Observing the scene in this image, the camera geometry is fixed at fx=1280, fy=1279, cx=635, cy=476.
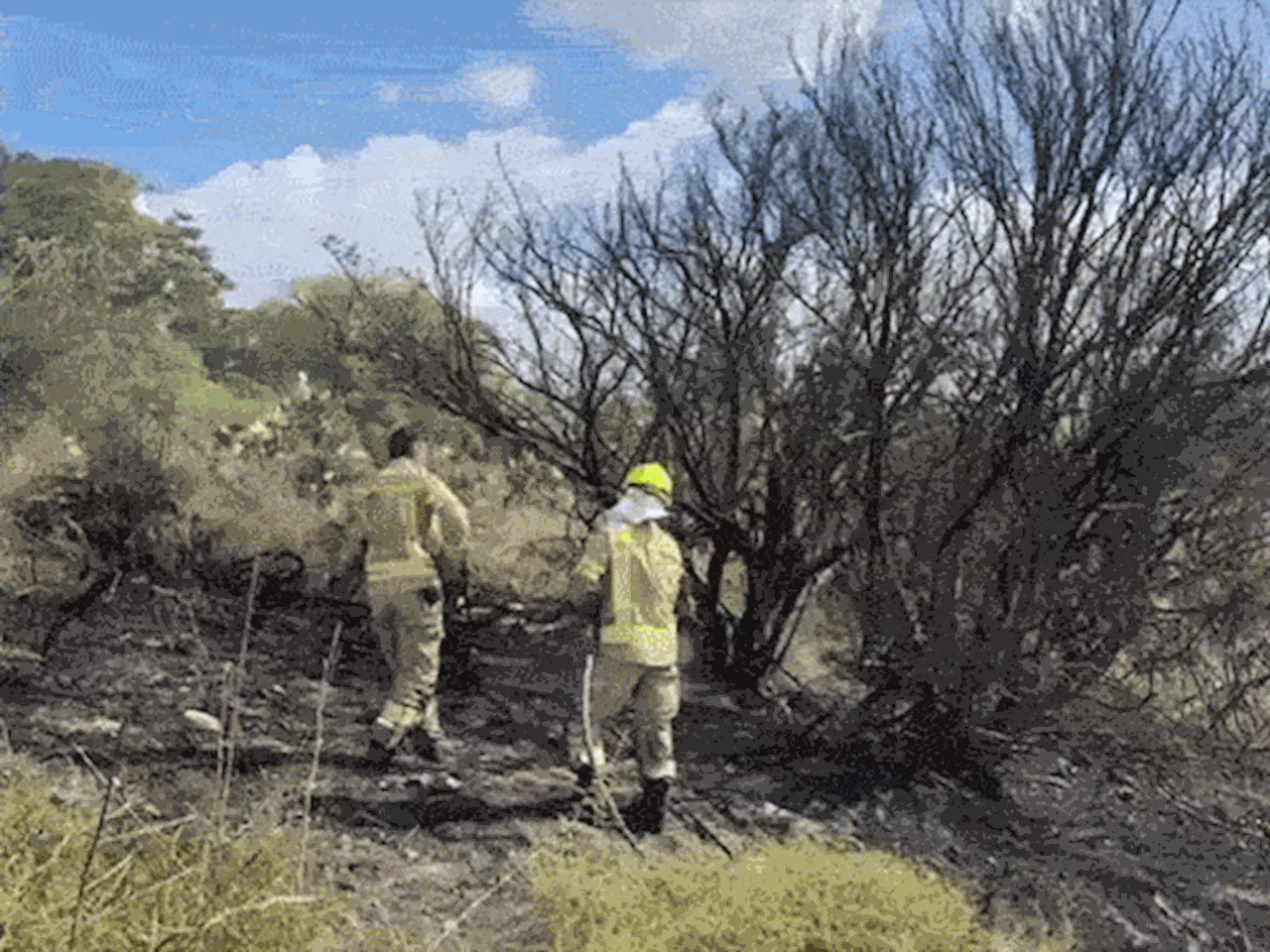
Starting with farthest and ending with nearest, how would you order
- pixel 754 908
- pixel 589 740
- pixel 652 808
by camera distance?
pixel 652 808 → pixel 754 908 → pixel 589 740

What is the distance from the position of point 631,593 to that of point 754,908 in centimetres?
153

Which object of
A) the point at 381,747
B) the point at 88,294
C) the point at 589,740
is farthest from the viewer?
the point at 88,294

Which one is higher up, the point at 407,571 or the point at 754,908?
the point at 407,571

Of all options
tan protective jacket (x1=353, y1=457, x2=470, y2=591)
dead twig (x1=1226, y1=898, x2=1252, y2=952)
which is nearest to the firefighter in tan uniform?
tan protective jacket (x1=353, y1=457, x2=470, y2=591)

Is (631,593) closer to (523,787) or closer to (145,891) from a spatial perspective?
(523,787)

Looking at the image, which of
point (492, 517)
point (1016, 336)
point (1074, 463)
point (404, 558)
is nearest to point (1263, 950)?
point (1074, 463)

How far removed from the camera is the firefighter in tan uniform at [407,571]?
19.0ft

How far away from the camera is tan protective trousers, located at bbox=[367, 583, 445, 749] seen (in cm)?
583

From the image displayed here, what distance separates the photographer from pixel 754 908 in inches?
161

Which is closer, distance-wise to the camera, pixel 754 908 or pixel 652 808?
pixel 754 908

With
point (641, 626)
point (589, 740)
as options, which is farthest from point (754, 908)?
point (641, 626)

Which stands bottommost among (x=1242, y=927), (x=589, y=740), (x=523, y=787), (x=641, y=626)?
(x=523, y=787)

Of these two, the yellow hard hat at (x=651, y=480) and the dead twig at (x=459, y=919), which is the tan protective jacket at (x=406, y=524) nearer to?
the yellow hard hat at (x=651, y=480)

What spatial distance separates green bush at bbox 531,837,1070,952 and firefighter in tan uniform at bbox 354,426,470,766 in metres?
1.53
